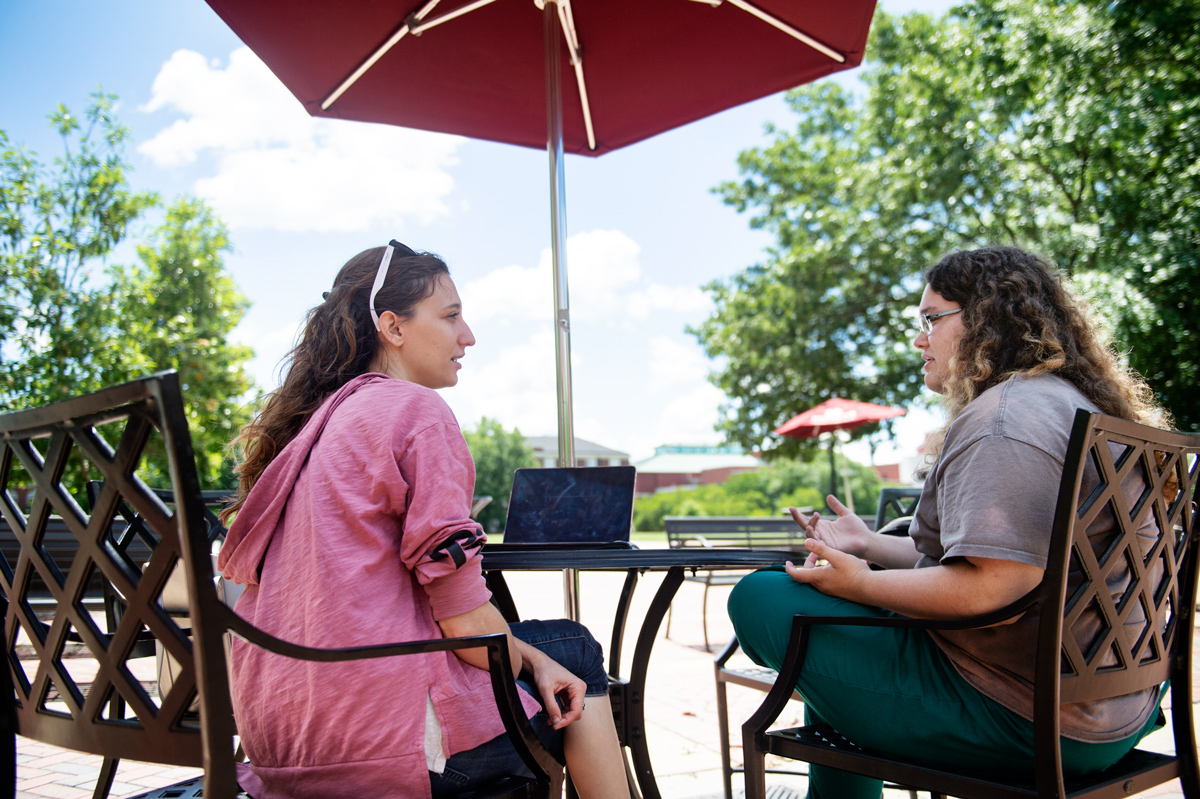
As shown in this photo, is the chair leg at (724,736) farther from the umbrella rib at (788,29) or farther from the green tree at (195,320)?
the green tree at (195,320)

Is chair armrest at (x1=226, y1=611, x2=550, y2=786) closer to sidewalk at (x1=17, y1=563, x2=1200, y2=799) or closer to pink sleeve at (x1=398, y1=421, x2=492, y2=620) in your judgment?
pink sleeve at (x1=398, y1=421, x2=492, y2=620)

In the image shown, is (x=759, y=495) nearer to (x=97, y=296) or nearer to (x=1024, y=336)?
(x=97, y=296)

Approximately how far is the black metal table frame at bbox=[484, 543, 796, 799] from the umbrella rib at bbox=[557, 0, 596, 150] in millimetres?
1955

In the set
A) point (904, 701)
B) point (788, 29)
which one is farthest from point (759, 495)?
point (904, 701)

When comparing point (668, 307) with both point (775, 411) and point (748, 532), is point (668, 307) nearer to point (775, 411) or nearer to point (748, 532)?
point (775, 411)

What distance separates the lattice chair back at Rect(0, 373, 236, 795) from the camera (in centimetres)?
92

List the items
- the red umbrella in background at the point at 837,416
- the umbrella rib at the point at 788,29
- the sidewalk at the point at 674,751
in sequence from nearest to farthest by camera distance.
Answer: the sidewalk at the point at 674,751, the umbrella rib at the point at 788,29, the red umbrella in background at the point at 837,416

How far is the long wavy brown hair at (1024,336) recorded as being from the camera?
1595 millimetres

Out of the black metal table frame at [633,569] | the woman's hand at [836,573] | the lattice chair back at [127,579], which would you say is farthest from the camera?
the black metal table frame at [633,569]

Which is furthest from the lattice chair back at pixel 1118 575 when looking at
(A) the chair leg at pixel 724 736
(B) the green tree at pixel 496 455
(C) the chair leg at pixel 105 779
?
(B) the green tree at pixel 496 455

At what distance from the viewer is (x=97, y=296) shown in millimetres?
14430

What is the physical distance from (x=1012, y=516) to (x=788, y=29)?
230 centimetres

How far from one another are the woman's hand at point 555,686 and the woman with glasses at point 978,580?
0.46 metres

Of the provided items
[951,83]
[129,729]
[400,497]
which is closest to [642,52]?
[400,497]
